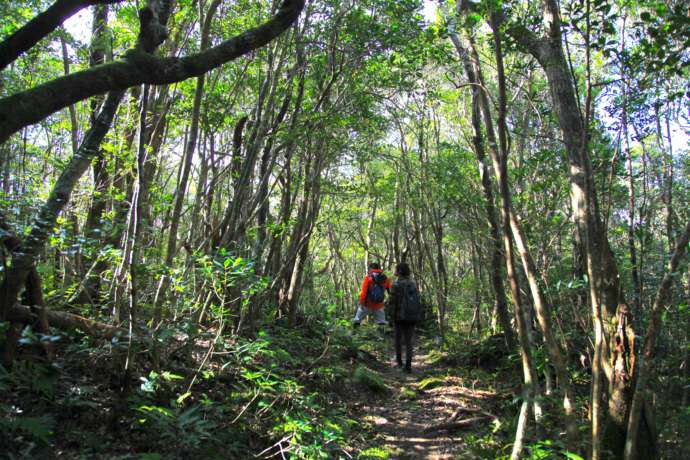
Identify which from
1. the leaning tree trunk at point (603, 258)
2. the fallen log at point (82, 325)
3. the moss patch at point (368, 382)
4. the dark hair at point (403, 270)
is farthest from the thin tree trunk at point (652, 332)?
the dark hair at point (403, 270)

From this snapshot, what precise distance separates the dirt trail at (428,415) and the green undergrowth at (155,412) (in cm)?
52

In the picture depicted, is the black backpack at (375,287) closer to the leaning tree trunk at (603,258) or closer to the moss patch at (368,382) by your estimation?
the moss patch at (368,382)

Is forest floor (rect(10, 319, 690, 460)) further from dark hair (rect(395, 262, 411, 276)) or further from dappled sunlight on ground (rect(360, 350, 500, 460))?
dark hair (rect(395, 262, 411, 276))

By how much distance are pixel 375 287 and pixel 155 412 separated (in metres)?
6.36

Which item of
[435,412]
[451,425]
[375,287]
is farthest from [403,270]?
[451,425]

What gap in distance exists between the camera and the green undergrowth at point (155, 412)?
3.66 metres

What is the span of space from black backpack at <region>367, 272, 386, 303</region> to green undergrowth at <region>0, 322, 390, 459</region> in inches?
150

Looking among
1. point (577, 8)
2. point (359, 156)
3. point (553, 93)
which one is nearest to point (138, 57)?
point (577, 8)

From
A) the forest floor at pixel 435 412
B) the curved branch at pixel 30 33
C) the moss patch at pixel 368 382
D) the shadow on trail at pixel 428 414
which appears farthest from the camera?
the moss patch at pixel 368 382

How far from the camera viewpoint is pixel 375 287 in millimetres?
9977

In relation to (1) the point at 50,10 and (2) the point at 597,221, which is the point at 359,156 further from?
(1) the point at 50,10

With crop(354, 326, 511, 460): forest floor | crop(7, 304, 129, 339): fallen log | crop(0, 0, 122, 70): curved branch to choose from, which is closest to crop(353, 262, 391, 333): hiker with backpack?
crop(354, 326, 511, 460): forest floor

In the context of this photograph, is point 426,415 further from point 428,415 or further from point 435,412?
point 435,412

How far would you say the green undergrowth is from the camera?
12.0 feet
